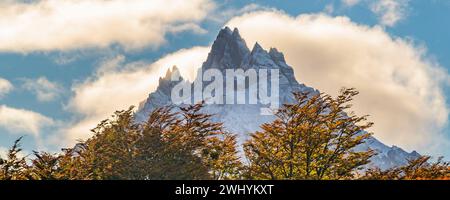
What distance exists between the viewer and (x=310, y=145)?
31594mm

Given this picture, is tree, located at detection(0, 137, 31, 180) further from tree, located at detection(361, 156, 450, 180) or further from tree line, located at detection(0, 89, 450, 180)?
tree, located at detection(361, 156, 450, 180)

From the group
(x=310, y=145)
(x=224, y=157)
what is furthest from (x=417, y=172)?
(x=224, y=157)

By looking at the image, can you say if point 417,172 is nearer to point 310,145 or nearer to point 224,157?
point 310,145

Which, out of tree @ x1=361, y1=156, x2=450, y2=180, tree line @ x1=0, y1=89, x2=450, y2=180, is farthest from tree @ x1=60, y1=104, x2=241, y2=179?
tree @ x1=361, y1=156, x2=450, y2=180

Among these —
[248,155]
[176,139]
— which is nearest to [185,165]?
[176,139]

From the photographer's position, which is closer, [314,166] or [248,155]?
[314,166]

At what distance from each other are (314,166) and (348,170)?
213cm

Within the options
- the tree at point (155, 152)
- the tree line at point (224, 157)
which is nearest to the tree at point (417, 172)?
the tree line at point (224, 157)

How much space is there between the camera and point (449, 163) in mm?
27828

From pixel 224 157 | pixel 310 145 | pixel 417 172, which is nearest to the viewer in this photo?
pixel 417 172

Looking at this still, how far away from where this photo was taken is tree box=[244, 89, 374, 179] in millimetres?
31266
